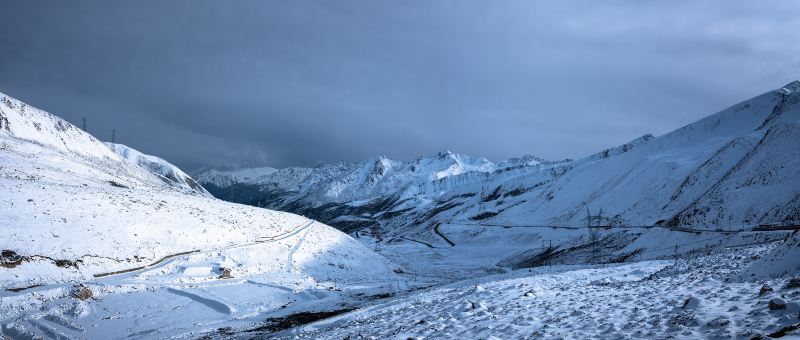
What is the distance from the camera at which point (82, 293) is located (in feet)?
85.3

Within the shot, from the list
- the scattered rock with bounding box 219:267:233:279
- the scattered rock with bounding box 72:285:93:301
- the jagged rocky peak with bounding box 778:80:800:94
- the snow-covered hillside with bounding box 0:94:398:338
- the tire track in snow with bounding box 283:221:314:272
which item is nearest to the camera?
the snow-covered hillside with bounding box 0:94:398:338

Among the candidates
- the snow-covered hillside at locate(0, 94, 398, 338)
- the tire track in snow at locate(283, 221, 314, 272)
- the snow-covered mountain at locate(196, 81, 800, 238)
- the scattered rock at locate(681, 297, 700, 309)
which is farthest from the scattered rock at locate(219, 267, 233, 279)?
the snow-covered mountain at locate(196, 81, 800, 238)

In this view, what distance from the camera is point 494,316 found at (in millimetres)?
13992

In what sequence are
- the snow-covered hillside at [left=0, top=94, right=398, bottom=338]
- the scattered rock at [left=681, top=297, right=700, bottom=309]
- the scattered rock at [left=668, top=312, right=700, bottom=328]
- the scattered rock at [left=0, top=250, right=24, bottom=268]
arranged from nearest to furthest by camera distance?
the scattered rock at [left=668, top=312, right=700, bottom=328]
the scattered rock at [left=681, top=297, right=700, bottom=309]
the snow-covered hillside at [left=0, top=94, right=398, bottom=338]
the scattered rock at [left=0, top=250, right=24, bottom=268]

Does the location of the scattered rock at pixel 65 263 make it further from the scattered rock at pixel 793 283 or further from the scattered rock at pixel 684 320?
the scattered rock at pixel 793 283

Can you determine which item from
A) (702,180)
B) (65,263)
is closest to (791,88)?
(702,180)

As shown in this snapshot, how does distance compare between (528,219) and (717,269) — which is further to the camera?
(528,219)

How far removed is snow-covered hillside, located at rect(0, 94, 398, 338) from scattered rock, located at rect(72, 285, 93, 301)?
11 centimetres

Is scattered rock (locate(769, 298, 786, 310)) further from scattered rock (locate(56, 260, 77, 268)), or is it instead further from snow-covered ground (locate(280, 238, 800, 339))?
scattered rock (locate(56, 260, 77, 268))

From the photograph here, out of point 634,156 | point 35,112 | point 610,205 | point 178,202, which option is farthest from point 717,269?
point 35,112

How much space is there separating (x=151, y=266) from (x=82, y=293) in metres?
8.64

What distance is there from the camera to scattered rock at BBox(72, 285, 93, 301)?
25.7 metres

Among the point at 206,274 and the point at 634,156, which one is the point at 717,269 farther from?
the point at 634,156

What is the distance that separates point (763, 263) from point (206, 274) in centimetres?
3750
